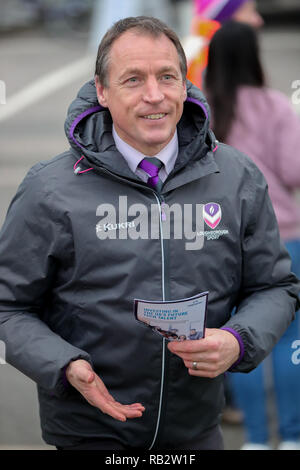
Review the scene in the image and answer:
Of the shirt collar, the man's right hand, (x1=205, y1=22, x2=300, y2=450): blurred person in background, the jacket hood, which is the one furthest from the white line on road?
the man's right hand

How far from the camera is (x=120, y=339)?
2.64 meters

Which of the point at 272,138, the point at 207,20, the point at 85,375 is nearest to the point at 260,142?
the point at 272,138

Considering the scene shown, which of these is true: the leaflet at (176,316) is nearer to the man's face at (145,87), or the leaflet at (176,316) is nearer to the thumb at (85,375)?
the thumb at (85,375)

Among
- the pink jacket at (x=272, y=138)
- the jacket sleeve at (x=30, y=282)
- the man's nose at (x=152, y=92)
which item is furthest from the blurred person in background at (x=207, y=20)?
the jacket sleeve at (x=30, y=282)

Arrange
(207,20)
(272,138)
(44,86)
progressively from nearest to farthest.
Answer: (272,138) < (207,20) < (44,86)

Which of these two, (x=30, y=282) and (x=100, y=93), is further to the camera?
(x=100, y=93)

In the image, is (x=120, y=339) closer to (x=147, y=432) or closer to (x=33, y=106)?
(x=147, y=432)

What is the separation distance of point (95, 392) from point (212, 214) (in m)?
0.69

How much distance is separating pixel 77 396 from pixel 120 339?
256mm

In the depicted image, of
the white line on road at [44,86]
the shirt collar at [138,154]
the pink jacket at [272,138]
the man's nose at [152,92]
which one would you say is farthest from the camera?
the white line on road at [44,86]

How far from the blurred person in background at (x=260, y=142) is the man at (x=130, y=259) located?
1319mm

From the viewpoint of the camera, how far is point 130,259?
2.60m

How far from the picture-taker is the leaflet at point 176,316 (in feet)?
7.65

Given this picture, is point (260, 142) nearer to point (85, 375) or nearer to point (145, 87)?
point (145, 87)
